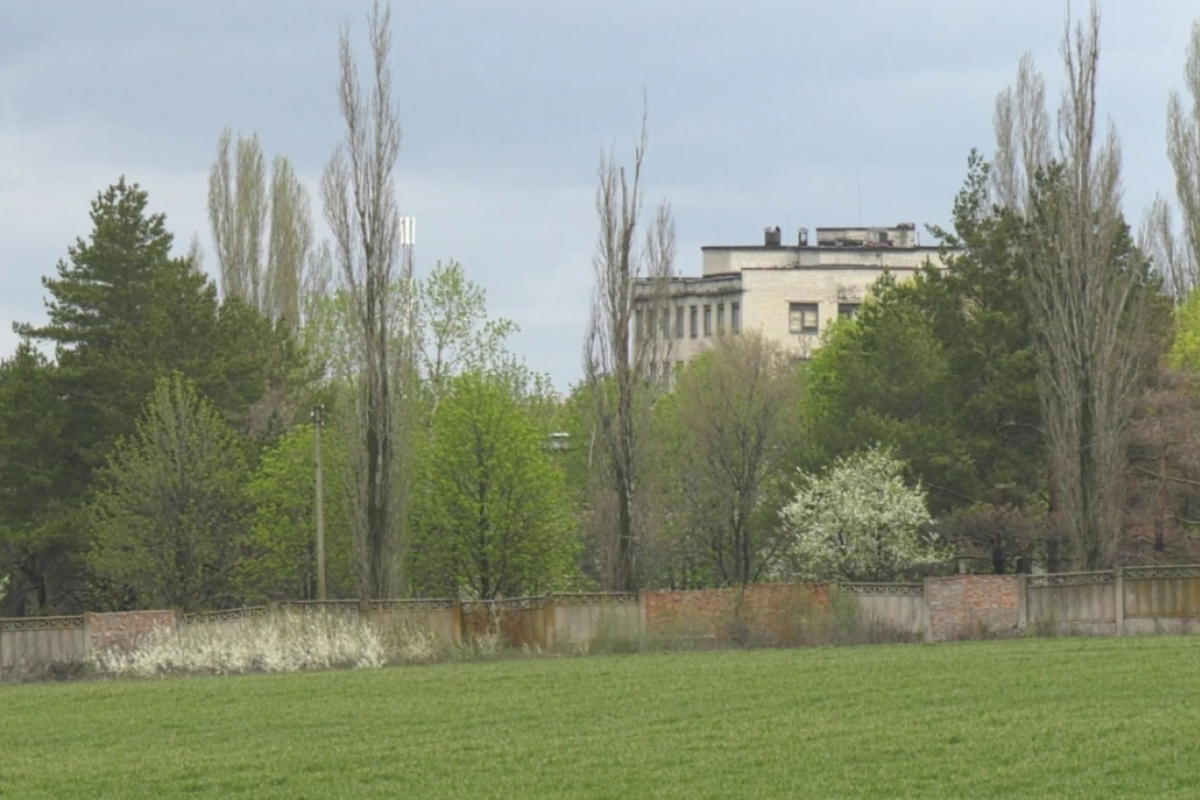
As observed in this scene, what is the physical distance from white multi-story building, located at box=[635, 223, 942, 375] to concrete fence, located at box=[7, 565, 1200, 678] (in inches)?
2560

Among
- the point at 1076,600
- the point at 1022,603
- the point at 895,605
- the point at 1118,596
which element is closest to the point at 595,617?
the point at 895,605

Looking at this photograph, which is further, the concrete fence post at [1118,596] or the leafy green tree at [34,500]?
the leafy green tree at [34,500]

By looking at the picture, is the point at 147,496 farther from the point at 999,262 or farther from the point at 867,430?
the point at 999,262

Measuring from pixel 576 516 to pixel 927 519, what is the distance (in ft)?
39.0

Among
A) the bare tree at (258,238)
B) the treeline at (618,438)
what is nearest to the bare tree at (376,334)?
the treeline at (618,438)

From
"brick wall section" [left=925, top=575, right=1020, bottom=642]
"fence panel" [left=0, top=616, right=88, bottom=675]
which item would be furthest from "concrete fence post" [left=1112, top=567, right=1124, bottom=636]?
"fence panel" [left=0, top=616, right=88, bottom=675]

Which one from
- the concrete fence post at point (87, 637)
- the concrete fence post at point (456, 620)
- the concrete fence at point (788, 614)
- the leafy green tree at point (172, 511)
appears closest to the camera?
the concrete fence post at point (87, 637)

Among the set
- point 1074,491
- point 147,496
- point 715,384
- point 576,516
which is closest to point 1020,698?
point 1074,491

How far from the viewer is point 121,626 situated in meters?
43.3

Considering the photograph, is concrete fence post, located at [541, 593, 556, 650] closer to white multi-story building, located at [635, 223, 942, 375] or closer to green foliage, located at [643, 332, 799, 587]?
green foliage, located at [643, 332, 799, 587]

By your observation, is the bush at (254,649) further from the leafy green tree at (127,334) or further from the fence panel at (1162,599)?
the leafy green tree at (127,334)

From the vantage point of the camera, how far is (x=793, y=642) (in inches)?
1705

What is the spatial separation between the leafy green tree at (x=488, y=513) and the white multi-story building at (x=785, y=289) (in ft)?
155

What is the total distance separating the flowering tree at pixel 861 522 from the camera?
59.5 meters
